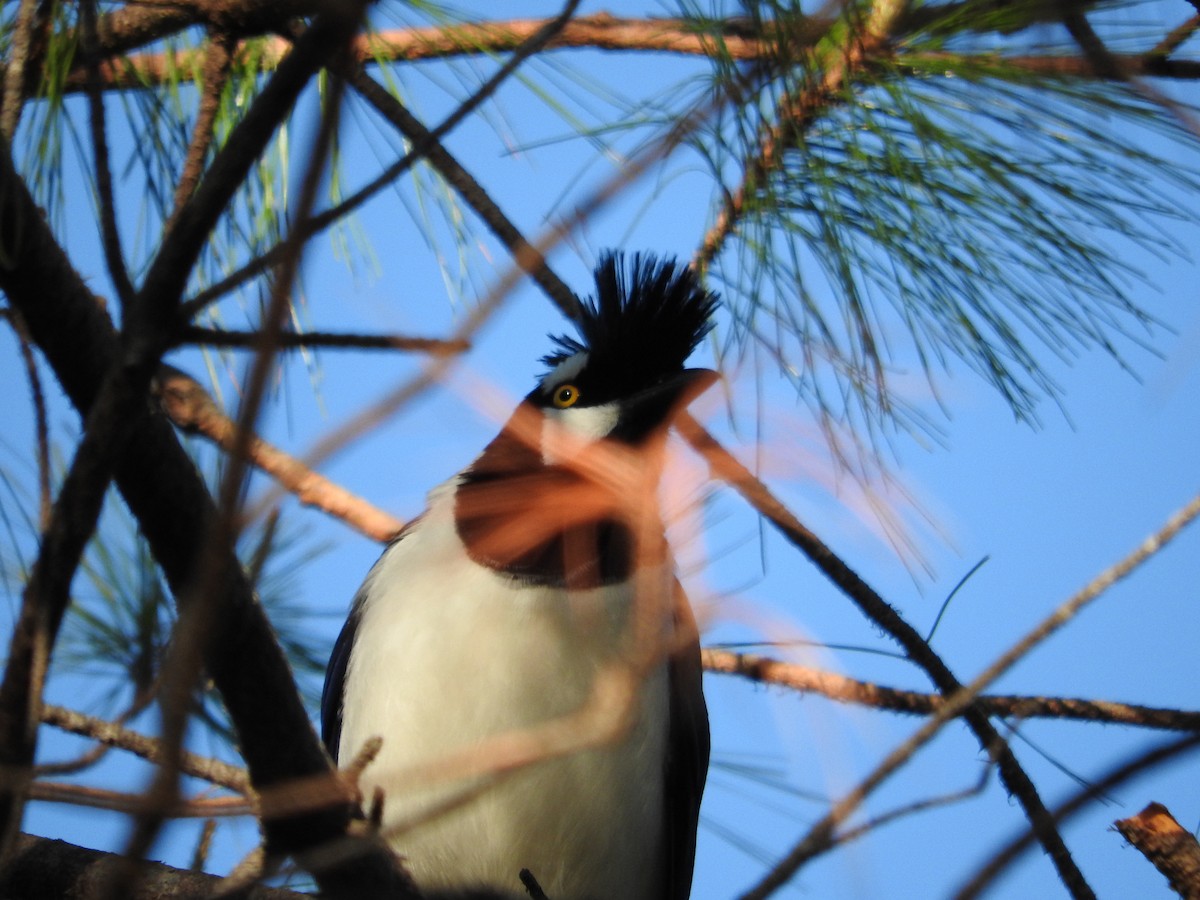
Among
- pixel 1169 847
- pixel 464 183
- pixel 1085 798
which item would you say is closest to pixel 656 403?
pixel 464 183

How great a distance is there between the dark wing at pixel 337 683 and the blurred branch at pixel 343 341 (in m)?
1.70

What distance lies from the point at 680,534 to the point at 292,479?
50 cm

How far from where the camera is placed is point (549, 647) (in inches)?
95.1

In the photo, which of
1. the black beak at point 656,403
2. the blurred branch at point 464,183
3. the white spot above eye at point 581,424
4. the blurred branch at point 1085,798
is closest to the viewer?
the blurred branch at point 1085,798

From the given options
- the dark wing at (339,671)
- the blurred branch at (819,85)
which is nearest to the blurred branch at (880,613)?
the blurred branch at (819,85)

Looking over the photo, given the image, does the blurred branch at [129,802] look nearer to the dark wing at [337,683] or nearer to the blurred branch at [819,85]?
the blurred branch at [819,85]

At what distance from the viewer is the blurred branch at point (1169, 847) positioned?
1776 millimetres

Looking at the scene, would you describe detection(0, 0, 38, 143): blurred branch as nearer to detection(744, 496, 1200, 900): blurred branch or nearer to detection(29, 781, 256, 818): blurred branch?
detection(29, 781, 256, 818): blurred branch

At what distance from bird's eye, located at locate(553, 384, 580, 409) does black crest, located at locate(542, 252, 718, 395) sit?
0.07 meters

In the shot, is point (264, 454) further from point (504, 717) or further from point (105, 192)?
point (105, 192)

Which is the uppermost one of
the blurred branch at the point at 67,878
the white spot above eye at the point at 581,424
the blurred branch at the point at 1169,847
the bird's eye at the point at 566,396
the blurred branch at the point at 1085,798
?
the bird's eye at the point at 566,396

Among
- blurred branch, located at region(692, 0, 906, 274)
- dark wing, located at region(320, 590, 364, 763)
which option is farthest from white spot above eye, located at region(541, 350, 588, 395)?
blurred branch, located at region(692, 0, 906, 274)

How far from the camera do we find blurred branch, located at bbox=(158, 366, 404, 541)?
251 cm

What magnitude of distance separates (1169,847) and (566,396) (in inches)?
57.4
